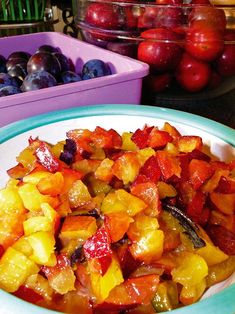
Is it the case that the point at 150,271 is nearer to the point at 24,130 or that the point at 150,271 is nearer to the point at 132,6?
the point at 24,130

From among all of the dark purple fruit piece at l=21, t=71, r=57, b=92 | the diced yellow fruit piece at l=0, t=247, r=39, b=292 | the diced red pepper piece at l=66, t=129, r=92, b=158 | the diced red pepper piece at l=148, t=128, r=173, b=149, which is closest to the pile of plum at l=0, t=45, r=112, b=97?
the dark purple fruit piece at l=21, t=71, r=57, b=92

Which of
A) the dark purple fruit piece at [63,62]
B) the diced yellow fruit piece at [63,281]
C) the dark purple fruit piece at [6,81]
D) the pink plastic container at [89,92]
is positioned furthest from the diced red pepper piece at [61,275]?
the dark purple fruit piece at [63,62]

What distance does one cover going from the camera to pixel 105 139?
0.61 metres

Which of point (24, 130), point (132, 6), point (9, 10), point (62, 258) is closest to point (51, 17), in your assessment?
point (9, 10)

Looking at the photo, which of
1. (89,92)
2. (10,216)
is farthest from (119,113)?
(10,216)

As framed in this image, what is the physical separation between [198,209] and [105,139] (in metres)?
0.19

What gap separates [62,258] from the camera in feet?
1.48

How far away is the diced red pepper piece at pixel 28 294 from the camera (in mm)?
431

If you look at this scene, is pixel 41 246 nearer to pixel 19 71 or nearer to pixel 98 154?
pixel 98 154

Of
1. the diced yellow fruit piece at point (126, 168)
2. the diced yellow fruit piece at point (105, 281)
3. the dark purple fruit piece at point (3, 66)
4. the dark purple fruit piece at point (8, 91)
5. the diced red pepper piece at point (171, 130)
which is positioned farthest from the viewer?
the dark purple fruit piece at point (3, 66)

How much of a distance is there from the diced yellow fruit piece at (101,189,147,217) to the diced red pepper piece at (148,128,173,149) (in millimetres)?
116

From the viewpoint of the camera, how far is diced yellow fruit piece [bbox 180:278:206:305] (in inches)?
17.0

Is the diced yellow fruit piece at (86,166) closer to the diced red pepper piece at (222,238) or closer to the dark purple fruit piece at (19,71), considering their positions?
the diced red pepper piece at (222,238)

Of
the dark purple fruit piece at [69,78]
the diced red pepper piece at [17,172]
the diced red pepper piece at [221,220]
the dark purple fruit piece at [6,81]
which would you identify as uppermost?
the dark purple fruit piece at [6,81]
